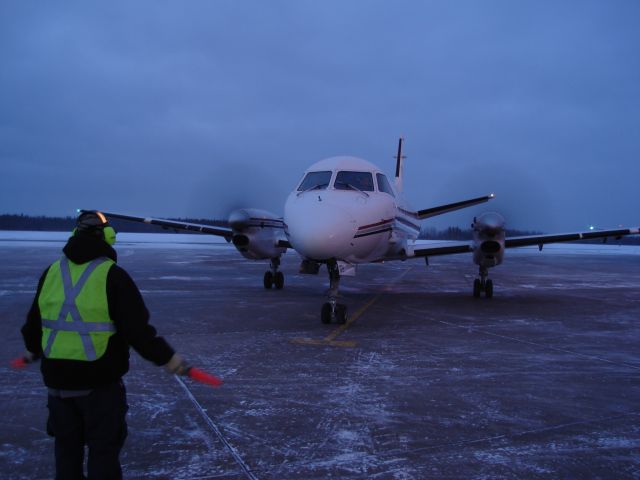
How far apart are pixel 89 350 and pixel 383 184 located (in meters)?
9.25

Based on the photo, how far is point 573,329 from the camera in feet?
31.1

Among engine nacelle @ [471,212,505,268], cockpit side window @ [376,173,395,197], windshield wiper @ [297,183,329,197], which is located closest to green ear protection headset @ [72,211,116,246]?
windshield wiper @ [297,183,329,197]

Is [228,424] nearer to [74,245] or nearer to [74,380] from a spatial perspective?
[74,380]

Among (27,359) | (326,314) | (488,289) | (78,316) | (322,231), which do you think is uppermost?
(322,231)

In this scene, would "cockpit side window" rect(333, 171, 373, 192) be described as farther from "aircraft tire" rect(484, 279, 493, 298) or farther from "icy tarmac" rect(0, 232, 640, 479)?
"aircraft tire" rect(484, 279, 493, 298)

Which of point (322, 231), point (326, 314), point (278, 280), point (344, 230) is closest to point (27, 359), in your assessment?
point (322, 231)

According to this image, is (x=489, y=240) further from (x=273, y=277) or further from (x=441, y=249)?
(x=273, y=277)

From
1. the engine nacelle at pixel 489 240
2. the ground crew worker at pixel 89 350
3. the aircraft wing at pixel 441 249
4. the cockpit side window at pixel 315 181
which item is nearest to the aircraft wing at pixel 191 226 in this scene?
the cockpit side window at pixel 315 181

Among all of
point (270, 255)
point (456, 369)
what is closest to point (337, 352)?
point (456, 369)

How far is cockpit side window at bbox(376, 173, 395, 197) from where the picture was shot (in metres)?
11.4

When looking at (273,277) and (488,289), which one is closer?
(488,289)

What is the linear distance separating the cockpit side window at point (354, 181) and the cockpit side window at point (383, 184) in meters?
0.35

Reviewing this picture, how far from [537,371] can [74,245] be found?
555 cm

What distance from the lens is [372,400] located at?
5215mm
